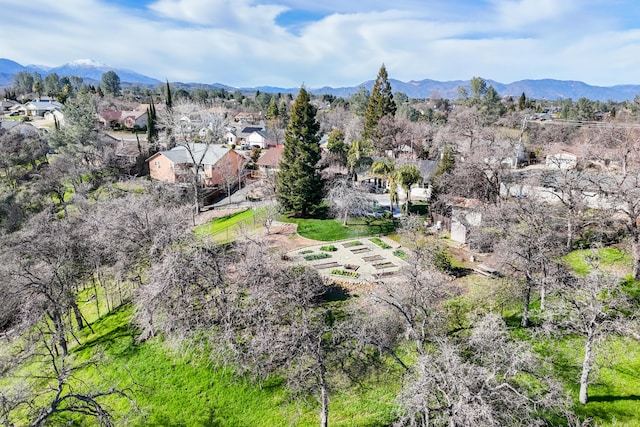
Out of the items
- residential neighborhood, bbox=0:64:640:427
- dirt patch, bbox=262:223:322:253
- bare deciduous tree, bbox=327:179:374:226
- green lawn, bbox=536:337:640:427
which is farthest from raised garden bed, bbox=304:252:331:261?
green lawn, bbox=536:337:640:427

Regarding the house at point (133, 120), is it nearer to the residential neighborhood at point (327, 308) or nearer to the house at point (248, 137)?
the house at point (248, 137)

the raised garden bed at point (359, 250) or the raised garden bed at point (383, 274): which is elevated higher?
the raised garden bed at point (359, 250)

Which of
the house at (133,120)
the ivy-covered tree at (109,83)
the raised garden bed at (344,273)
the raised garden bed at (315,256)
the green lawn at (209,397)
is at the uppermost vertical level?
the ivy-covered tree at (109,83)

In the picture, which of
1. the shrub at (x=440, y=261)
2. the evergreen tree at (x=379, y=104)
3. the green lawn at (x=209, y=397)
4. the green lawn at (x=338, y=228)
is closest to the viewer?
the green lawn at (x=209, y=397)

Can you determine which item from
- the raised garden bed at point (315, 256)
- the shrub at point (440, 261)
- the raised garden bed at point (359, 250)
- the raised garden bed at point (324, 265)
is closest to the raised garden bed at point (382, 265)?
the raised garden bed at point (359, 250)

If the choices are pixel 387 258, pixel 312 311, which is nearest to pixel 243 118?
pixel 387 258

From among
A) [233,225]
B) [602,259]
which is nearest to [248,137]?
[233,225]

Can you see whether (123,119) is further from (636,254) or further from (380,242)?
(636,254)
